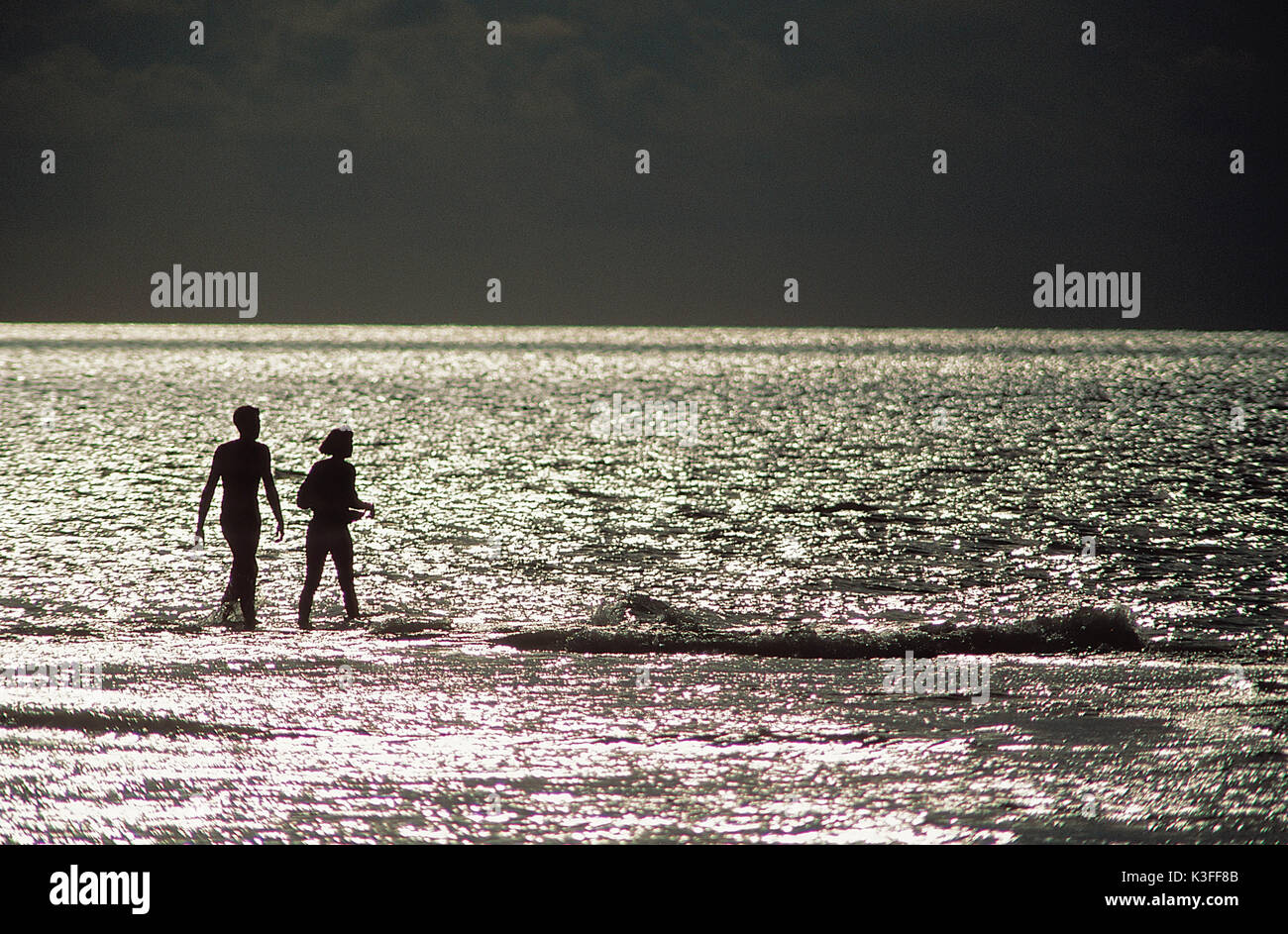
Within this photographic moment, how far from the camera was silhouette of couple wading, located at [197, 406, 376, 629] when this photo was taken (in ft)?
37.3

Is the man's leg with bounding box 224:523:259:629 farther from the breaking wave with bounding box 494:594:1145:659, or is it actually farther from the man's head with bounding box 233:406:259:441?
the breaking wave with bounding box 494:594:1145:659

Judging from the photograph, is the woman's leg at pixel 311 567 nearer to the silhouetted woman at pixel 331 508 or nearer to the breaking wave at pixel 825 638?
the silhouetted woman at pixel 331 508

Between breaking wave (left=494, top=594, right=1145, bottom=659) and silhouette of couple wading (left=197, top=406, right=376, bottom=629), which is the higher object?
silhouette of couple wading (left=197, top=406, right=376, bottom=629)

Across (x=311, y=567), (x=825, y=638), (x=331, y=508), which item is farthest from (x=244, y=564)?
(x=825, y=638)

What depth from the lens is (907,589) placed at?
16016 millimetres

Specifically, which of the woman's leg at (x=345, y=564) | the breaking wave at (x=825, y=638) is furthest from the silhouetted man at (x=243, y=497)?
the breaking wave at (x=825, y=638)

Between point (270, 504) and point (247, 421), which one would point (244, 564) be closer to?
point (270, 504)

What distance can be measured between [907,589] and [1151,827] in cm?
986

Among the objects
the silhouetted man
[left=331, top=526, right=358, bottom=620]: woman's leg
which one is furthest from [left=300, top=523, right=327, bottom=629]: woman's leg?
the silhouetted man

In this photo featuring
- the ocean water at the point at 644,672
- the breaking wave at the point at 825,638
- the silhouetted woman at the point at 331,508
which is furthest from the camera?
the silhouetted woman at the point at 331,508

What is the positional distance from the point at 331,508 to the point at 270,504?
577 mm

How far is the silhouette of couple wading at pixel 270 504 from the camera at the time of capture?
11359mm

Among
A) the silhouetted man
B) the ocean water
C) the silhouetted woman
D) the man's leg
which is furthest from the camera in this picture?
the man's leg

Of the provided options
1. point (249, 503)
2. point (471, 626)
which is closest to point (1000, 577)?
point (471, 626)
